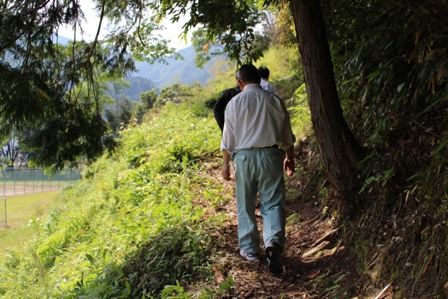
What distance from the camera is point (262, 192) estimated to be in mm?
4078

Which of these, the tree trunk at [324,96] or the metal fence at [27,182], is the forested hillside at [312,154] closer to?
the tree trunk at [324,96]

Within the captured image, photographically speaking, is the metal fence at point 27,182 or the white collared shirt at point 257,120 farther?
the metal fence at point 27,182

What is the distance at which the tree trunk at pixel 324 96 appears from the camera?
168 inches

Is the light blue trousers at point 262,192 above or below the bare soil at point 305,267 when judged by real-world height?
above

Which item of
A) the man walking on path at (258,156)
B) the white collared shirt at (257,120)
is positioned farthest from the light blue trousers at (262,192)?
the white collared shirt at (257,120)

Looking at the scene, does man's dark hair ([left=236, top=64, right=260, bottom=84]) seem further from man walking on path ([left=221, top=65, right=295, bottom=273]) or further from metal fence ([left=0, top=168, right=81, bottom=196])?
metal fence ([left=0, top=168, right=81, bottom=196])

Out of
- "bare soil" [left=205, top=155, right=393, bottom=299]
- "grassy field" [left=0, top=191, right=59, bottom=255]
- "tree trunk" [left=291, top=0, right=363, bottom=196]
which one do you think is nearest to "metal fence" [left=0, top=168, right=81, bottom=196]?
"grassy field" [left=0, top=191, right=59, bottom=255]

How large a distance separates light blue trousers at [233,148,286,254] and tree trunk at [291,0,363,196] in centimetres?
64

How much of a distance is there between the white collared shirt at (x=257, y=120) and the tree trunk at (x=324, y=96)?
0.45 meters

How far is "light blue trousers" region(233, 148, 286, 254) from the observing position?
397 cm

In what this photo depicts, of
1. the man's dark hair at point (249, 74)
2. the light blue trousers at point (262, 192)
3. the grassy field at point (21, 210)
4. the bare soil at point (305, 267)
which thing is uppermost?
the man's dark hair at point (249, 74)

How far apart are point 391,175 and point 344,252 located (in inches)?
35.7

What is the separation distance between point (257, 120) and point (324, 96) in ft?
2.62

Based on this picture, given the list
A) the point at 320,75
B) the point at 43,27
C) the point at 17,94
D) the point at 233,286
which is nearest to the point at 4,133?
the point at 17,94
